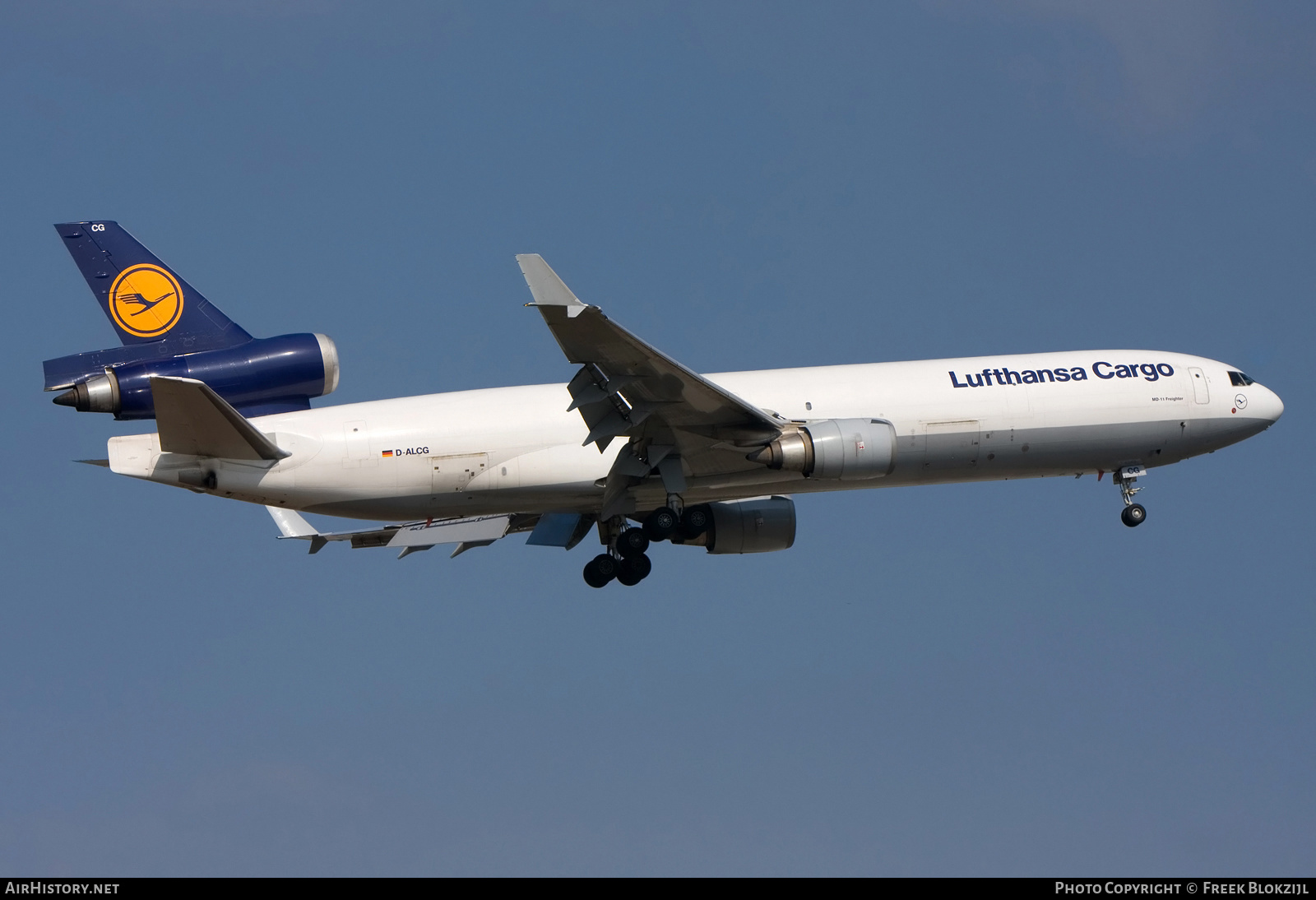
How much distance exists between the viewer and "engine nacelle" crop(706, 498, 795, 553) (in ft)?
104

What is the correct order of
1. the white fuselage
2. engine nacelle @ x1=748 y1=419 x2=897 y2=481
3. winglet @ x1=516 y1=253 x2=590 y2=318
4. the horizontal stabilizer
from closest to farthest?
1. winglet @ x1=516 y1=253 x2=590 y2=318
2. the horizontal stabilizer
3. engine nacelle @ x1=748 y1=419 x2=897 y2=481
4. the white fuselage

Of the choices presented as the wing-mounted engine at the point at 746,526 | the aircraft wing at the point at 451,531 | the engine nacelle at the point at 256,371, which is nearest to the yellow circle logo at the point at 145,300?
the engine nacelle at the point at 256,371

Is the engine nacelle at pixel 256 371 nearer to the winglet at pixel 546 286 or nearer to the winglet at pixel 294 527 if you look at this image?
the winglet at pixel 294 527

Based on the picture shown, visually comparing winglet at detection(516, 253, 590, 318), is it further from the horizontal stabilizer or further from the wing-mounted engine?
the wing-mounted engine

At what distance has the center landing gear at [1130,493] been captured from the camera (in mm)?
30847

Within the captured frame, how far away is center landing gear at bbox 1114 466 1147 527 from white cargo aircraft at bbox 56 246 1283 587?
0.17ft

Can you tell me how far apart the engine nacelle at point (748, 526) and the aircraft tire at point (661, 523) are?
3.32 m

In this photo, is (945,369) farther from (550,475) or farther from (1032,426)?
(550,475)

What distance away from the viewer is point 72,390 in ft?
84.3

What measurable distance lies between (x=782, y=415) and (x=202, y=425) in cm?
1117

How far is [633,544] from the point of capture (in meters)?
29.0

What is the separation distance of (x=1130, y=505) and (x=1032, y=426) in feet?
12.7

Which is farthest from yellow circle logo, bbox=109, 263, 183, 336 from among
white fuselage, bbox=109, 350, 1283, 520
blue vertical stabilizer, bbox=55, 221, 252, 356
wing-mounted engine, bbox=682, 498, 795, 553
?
wing-mounted engine, bbox=682, 498, 795, 553
